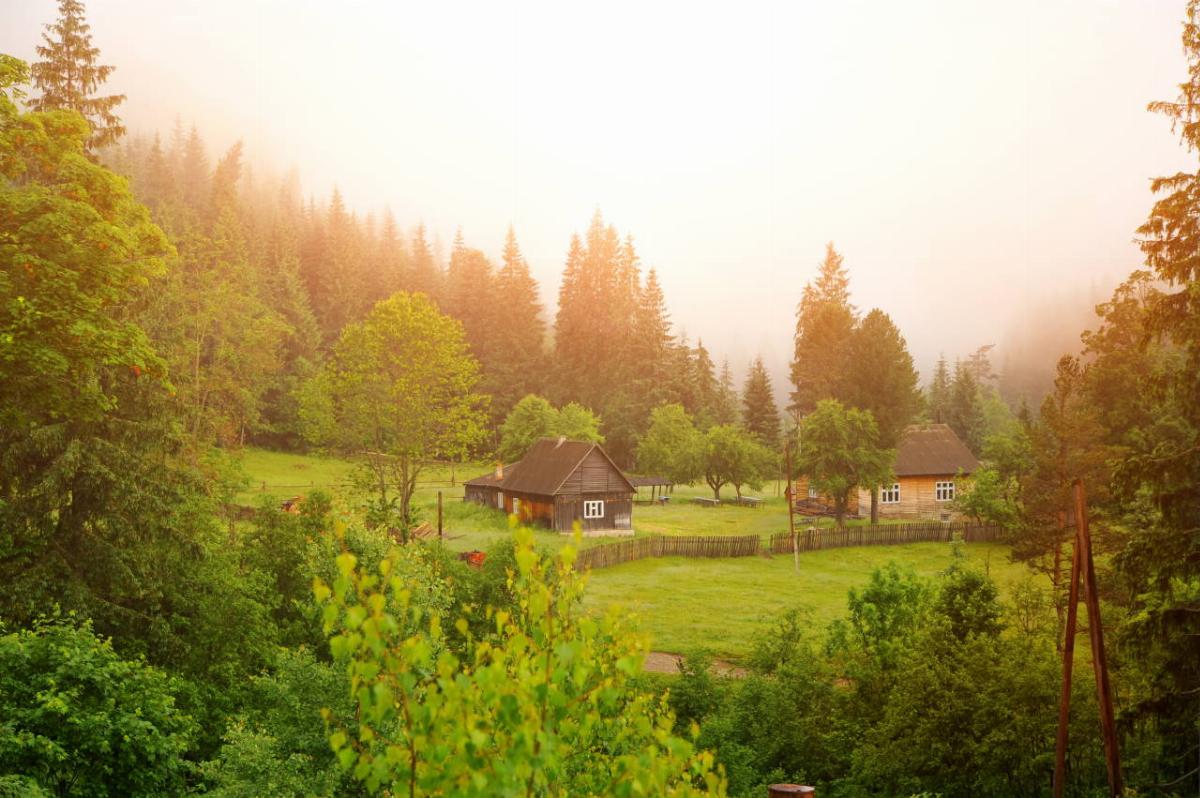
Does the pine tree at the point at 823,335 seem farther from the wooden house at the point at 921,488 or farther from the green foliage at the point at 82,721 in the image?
the green foliage at the point at 82,721

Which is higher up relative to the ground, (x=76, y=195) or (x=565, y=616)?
(x=76, y=195)

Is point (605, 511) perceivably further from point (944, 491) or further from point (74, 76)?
point (74, 76)

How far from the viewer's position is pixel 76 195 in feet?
61.9

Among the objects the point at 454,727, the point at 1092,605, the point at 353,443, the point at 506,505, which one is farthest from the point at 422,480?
Result: the point at 454,727

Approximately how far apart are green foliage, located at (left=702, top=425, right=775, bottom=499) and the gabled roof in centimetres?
1707

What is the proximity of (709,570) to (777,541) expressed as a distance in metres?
7.48

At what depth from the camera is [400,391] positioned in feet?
140

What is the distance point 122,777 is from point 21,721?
1.93 m

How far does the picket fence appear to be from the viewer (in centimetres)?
4297

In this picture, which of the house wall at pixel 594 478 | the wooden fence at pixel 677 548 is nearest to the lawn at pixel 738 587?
the wooden fence at pixel 677 548

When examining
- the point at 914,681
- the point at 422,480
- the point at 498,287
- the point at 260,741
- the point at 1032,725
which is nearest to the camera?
the point at 260,741

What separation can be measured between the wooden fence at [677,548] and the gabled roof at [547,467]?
25.0ft

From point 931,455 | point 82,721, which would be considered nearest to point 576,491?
point 931,455

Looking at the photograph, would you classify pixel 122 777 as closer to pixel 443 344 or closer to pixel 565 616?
pixel 565 616
